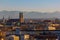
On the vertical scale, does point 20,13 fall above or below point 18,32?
below

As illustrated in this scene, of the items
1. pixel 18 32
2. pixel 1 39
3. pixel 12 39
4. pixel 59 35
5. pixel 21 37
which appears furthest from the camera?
pixel 1 39

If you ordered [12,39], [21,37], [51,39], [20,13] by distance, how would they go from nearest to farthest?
[21,37] → [12,39] → [51,39] → [20,13]

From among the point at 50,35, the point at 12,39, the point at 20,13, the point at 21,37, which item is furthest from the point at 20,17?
the point at 21,37

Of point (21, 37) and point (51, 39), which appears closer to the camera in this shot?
point (21, 37)

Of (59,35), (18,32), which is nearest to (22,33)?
(18,32)

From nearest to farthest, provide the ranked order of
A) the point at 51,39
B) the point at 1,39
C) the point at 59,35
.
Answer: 1. the point at 59,35
2. the point at 51,39
3. the point at 1,39

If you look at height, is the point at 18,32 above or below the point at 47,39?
above

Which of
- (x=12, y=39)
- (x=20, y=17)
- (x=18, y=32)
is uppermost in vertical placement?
(x=18, y=32)

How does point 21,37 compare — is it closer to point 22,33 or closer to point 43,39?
point 22,33

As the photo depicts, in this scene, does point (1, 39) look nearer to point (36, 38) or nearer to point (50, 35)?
point (36, 38)
